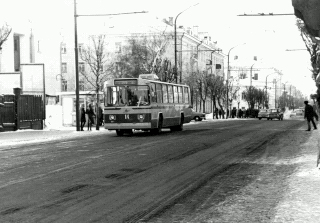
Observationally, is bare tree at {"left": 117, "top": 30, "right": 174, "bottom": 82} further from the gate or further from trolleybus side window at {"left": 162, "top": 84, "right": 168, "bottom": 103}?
trolleybus side window at {"left": 162, "top": 84, "right": 168, "bottom": 103}

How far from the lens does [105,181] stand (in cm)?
1046

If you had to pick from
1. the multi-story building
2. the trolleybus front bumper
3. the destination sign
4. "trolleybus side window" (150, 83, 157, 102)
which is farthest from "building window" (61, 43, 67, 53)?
the trolleybus front bumper

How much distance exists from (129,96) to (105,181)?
1684 cm

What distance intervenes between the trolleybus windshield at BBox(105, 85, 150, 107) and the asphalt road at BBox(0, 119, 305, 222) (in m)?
9.29

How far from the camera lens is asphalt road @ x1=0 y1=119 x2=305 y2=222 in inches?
298

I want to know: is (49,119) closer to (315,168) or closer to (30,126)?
(30,126)

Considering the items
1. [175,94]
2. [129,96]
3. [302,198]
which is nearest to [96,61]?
[175,94]

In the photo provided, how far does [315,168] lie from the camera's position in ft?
39.9

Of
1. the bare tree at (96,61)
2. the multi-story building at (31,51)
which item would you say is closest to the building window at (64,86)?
the bare tree at (96,61)

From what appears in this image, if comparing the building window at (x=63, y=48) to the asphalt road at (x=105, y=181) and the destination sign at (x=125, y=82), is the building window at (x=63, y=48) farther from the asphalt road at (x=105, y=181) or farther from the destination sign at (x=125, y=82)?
the asphalt road at (x=105, y=181)

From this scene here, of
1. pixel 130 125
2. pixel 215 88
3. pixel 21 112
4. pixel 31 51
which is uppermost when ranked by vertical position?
pixel 31 51

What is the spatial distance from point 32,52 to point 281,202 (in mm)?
62702

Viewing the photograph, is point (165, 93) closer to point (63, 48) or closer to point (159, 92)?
point (159, 92)

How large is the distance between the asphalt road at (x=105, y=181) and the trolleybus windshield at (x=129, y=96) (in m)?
9.29
